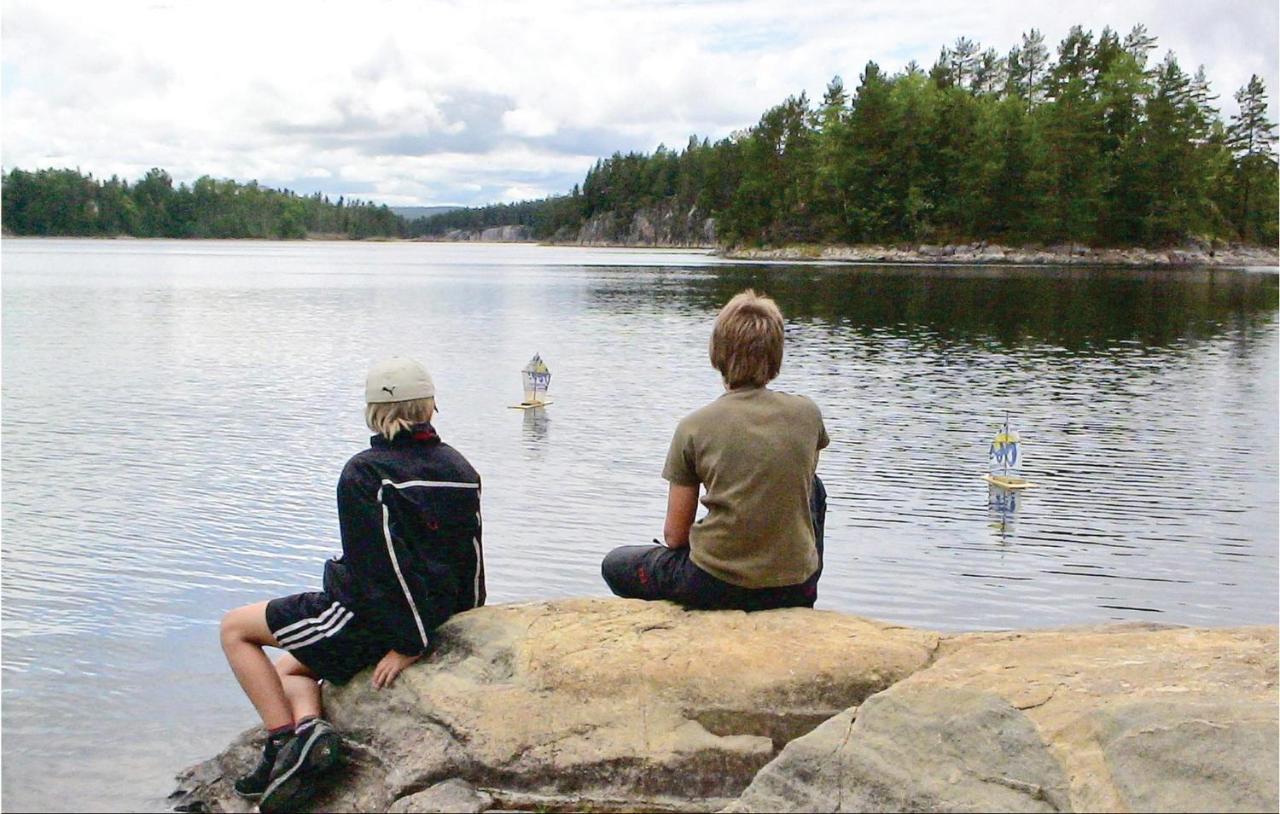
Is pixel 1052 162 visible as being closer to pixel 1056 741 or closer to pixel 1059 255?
pixel 1059 255

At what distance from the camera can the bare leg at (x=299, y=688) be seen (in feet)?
16.6

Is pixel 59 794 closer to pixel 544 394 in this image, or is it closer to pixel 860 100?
pixel 544 394

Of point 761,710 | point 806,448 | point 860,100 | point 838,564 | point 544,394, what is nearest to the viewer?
point 761,710

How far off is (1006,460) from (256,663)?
1004 cm

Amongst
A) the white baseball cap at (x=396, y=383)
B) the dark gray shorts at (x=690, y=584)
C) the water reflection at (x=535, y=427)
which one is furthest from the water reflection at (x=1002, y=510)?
the white baseball cap at (x=396, y=383)

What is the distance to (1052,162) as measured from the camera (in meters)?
102

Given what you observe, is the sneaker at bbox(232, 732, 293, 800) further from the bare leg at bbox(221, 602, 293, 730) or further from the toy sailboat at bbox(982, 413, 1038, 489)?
the toy sailboat at bbox(982, 413, 1038, 489)

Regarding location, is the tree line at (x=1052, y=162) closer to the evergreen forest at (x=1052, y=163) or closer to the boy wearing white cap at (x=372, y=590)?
the evergreen forest at (x=1052, y=163)

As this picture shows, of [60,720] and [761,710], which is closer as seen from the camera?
[761,710]

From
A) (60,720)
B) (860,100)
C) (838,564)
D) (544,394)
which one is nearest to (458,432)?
(544,394)

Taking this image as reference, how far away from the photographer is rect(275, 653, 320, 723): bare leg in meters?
5.05

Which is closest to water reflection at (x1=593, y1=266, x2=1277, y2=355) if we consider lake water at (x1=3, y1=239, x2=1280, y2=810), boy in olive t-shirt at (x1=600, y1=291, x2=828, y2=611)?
lake water at (x1=3, y1=239, x2=1280, y2=810)

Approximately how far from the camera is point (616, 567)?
18.6ft

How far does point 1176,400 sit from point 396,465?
19.4 metres
